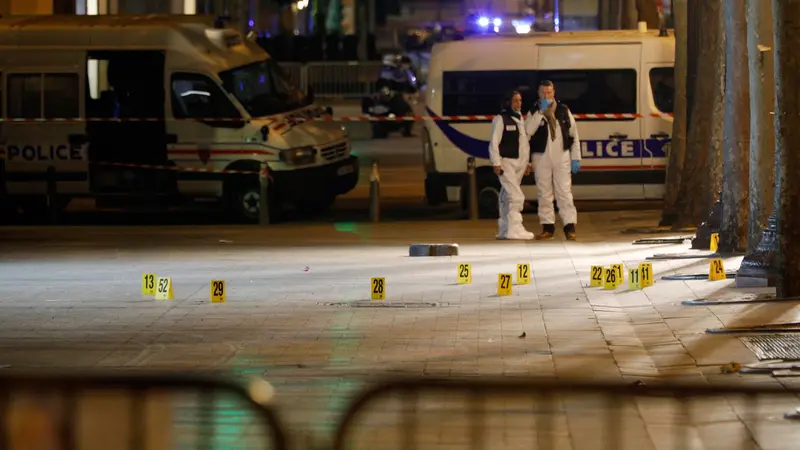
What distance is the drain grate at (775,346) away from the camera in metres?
9.80

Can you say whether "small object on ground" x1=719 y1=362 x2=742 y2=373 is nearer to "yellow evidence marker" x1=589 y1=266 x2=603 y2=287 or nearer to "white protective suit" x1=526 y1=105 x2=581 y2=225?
"yellow evidence marker" x1=589 y1=266 x2=603 y2=287

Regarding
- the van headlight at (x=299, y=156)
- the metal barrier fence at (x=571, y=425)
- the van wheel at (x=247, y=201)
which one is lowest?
the metal barrier fence at (x=571, y=425)

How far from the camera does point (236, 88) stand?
68.9ft

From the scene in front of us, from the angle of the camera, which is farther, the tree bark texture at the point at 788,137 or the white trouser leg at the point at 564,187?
the white trouser leg at the point at 564,187

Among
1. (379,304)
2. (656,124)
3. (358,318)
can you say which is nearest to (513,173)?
(656,124)

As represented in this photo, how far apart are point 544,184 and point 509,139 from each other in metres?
0.69

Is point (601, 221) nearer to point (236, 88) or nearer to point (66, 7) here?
point (236, 88)

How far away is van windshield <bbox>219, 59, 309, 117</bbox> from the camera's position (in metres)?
21.0

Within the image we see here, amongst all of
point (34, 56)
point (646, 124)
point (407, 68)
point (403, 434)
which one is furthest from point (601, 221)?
point (407, 68)

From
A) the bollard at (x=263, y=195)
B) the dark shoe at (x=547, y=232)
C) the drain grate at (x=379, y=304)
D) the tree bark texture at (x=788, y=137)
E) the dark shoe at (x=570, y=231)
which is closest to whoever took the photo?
the tree bark texture at (x=788, y=137)

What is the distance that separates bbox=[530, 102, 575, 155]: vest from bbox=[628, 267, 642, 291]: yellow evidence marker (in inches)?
172

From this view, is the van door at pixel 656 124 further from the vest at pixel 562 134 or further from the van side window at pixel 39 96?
the van side window at pixel 39 96

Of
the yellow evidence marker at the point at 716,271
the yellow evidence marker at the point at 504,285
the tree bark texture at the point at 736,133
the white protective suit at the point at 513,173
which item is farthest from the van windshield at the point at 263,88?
the yellow evidence marker at the point at 716,271

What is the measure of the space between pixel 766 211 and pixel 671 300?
1617 mm
